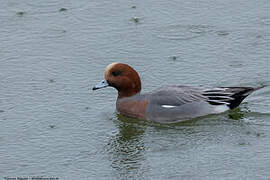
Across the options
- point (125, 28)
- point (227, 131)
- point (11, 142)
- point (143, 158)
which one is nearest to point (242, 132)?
point (227, 131)

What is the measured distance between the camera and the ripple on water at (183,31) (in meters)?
12.4

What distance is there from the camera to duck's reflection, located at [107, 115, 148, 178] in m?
8.55

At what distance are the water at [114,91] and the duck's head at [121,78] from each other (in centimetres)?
40

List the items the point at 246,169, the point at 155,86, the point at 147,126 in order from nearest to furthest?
1. the point at 246,169
2. the point at 147,126
3. the point at 155,86

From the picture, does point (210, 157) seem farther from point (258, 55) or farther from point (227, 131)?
point (258, 55)

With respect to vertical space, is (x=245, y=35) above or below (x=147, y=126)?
above

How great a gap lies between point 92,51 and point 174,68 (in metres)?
1.55

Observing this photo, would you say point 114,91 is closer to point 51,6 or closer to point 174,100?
point 174,100

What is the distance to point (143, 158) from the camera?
28.9 ft

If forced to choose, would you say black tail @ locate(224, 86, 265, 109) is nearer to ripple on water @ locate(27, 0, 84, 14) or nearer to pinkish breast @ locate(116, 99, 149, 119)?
pinkish breast @ locate(116, 99, 149, 119)

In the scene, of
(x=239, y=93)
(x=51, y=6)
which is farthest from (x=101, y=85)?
(x=51, y=6)

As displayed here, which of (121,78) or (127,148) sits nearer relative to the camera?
(127,148)

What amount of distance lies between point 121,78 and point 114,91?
0.91m

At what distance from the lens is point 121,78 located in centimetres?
1027
